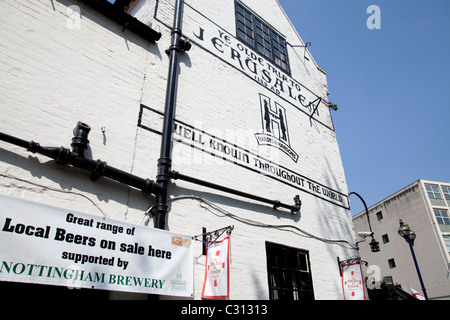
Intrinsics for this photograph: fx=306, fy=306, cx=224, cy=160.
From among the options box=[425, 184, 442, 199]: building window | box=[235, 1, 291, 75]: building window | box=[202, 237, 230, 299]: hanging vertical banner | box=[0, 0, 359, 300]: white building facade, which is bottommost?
box=[202, 237, 230, 299]: hanging vertical banner

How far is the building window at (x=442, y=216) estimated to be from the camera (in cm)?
2827

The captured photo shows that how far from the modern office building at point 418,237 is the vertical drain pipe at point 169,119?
25947 millimetres

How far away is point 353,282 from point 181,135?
190 inches

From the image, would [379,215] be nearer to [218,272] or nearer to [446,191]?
[446,191]

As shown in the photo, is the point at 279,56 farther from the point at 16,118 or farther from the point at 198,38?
the point at 16,118

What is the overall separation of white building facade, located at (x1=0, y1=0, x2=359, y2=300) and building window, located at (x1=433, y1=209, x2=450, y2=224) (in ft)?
83.8

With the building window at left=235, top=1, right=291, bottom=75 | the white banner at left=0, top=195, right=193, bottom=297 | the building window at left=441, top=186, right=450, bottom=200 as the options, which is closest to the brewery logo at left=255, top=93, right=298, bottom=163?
the building window at left=235, top=1, right=291, bottom=75

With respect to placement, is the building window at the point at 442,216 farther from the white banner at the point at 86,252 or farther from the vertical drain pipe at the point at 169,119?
the white banner at the point at 86,252

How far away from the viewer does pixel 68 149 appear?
3822mm

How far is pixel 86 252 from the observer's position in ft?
10.8

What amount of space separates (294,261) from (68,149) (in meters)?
4.67

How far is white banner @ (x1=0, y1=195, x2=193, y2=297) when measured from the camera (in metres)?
2.94

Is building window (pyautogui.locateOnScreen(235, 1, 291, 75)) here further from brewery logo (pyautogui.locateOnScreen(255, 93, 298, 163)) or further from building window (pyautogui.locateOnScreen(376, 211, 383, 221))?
building window (pyautogui.locateOnScreen(376, 211, 383, 221))
